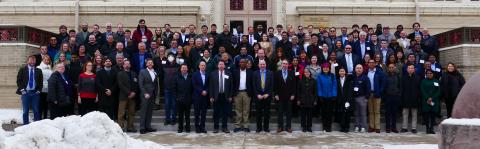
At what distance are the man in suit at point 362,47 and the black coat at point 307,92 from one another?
7.72 ft

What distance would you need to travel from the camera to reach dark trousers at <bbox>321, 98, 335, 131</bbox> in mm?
13078

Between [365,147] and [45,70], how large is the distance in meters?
7.95

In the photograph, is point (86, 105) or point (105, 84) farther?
point (86, 105)

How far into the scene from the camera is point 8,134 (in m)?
7.20

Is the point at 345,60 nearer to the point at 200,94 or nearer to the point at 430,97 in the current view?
the point at 430,97

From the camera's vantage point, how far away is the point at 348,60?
13898mm

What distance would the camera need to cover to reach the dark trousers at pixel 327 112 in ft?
42.9

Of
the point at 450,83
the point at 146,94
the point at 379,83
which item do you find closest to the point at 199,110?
the point at 146,94

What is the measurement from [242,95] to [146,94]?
2.26 meters

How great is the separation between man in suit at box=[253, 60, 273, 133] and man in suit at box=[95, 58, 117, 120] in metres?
3.35

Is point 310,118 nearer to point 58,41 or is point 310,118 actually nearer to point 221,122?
point 221,122

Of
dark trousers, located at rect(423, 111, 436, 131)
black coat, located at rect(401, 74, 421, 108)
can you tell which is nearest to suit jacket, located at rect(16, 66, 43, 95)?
black coat, located at rect(401, 74, 421, 108)

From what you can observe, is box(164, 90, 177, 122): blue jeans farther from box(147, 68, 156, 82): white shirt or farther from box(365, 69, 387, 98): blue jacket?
box(365, 69, 387, 98): blue jacket

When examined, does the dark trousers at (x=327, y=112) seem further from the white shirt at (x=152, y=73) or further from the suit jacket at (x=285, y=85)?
the white shirt at (x=152, y=73)
